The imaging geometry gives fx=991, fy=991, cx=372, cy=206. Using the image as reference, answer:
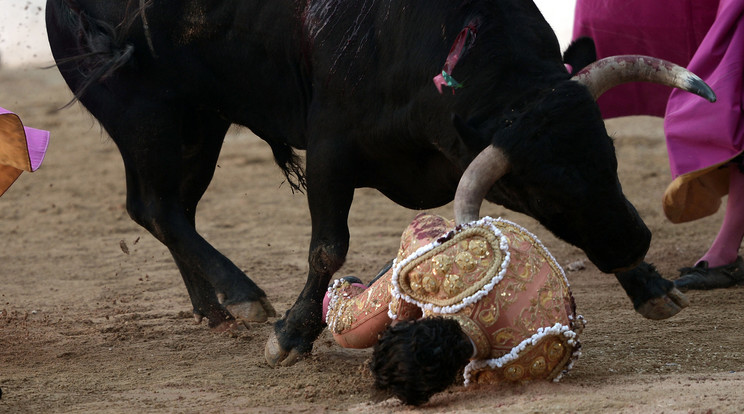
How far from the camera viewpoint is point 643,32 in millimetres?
4789

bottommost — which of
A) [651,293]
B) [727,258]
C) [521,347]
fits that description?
[727,258]

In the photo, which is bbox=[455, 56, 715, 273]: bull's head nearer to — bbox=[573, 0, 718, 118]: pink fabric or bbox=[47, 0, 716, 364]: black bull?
bbox=[47, 0, 716, 364]: black bull

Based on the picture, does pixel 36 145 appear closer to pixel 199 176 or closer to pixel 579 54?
pixel 199 176

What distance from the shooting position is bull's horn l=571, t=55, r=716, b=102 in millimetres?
2980

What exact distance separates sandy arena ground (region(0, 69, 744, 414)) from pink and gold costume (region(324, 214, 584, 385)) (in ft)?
0.28

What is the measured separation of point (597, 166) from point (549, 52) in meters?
0.49

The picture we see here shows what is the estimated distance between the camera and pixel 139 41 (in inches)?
149

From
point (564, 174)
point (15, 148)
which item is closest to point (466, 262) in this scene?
point (564, 174)

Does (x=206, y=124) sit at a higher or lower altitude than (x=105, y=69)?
lower

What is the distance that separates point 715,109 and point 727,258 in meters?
0.73

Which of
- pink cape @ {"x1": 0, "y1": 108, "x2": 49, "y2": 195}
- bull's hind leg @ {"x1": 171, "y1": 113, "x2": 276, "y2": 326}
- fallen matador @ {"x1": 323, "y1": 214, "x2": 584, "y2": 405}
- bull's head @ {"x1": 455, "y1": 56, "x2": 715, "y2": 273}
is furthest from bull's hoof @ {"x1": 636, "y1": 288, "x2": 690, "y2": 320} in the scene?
pink cape @ {"x1": 0, "y1": 108, "x2": 49, "y2": 195}

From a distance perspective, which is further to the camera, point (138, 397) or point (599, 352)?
point (599, 352)

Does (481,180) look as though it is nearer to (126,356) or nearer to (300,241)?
(126,356)

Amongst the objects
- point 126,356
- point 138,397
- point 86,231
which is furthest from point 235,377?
point 86,231
